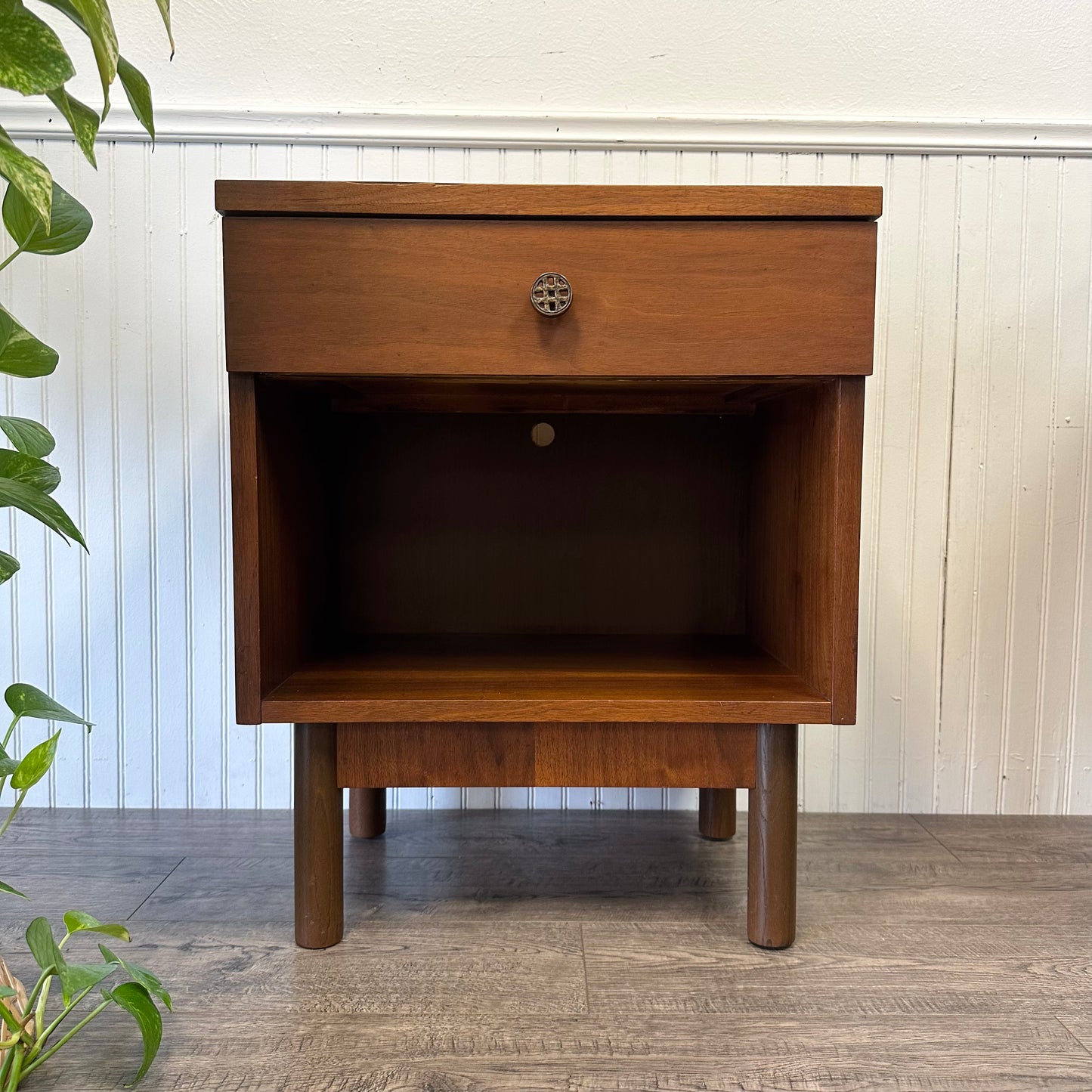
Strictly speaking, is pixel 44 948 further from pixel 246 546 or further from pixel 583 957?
pixel 583 957

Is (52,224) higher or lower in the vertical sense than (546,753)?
higher

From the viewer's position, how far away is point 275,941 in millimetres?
806

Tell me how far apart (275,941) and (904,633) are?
835 millimetres

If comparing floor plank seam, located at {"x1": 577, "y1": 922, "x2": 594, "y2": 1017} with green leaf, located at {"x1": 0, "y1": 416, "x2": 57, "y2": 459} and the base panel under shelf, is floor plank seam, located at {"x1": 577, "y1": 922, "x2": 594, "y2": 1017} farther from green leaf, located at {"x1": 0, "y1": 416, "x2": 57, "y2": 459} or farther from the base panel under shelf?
green leaf, located at {"x1": 0, "y1": 416, "x2": 57, "y2": 459}

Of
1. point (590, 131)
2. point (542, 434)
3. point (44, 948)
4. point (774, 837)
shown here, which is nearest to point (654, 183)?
point (590, 131)

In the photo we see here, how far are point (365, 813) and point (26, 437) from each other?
0.62m

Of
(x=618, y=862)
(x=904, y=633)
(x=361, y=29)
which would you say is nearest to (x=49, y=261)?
(x=361, y=29)

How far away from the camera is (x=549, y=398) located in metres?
0.98

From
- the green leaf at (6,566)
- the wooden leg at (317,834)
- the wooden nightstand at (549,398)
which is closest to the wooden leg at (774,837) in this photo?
the wooden nightstand at (549,398)

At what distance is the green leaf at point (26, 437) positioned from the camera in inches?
23.6

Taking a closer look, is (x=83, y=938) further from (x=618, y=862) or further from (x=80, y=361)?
(x=80, y=361)

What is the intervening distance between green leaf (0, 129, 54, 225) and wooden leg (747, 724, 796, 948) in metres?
0.64

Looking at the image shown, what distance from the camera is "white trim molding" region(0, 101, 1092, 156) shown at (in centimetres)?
112

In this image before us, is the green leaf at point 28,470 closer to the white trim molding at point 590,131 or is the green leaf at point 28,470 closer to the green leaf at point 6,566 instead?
the green leaf at point 6,566
